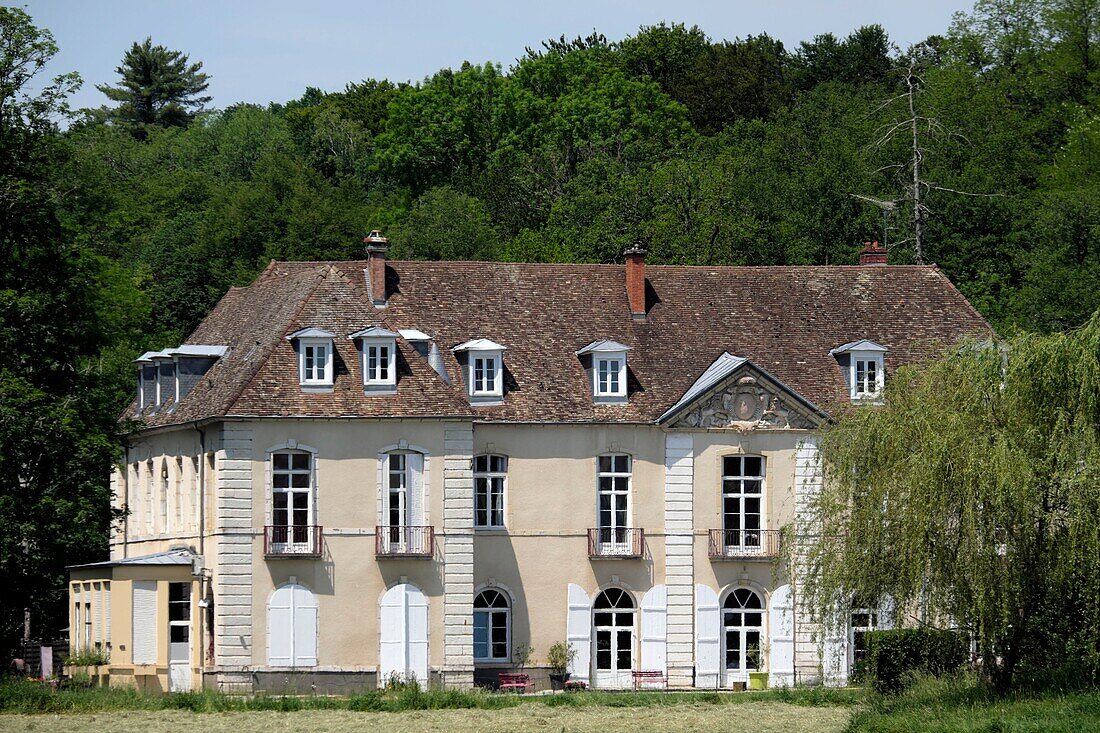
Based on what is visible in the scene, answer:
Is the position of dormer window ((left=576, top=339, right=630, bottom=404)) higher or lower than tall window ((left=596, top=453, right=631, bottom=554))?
higher

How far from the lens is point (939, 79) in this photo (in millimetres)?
76625

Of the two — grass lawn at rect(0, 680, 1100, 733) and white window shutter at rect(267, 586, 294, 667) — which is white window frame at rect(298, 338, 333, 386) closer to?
white window shutter at rect(267, 586, 294, 667)

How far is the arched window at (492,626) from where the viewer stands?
47.4 meters

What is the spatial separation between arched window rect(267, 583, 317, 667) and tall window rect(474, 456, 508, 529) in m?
4.48

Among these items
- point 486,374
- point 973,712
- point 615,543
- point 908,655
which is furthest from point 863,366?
point 973,712

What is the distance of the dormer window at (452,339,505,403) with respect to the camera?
4788cm

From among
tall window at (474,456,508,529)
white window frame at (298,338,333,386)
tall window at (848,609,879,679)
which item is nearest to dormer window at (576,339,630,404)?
tall window at (474,456,508,529)

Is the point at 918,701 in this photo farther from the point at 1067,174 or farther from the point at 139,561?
the point at 1067,174

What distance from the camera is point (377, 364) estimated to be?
46.2 m

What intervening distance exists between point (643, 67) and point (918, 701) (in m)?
58.5

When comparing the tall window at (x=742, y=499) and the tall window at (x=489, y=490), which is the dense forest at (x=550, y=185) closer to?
the tall window at (x=489, y=490)

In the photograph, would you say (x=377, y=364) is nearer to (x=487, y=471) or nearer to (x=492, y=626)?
(x=487, y=471)

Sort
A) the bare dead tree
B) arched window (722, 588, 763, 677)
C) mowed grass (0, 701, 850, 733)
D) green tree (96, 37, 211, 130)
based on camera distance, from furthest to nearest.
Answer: green tree (96, 37, 211, 130) < the bare dead tree < arched window (722, 588, 763, 677) < mowed grass (0, 701, 850, 733)

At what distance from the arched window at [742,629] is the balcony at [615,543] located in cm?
236
